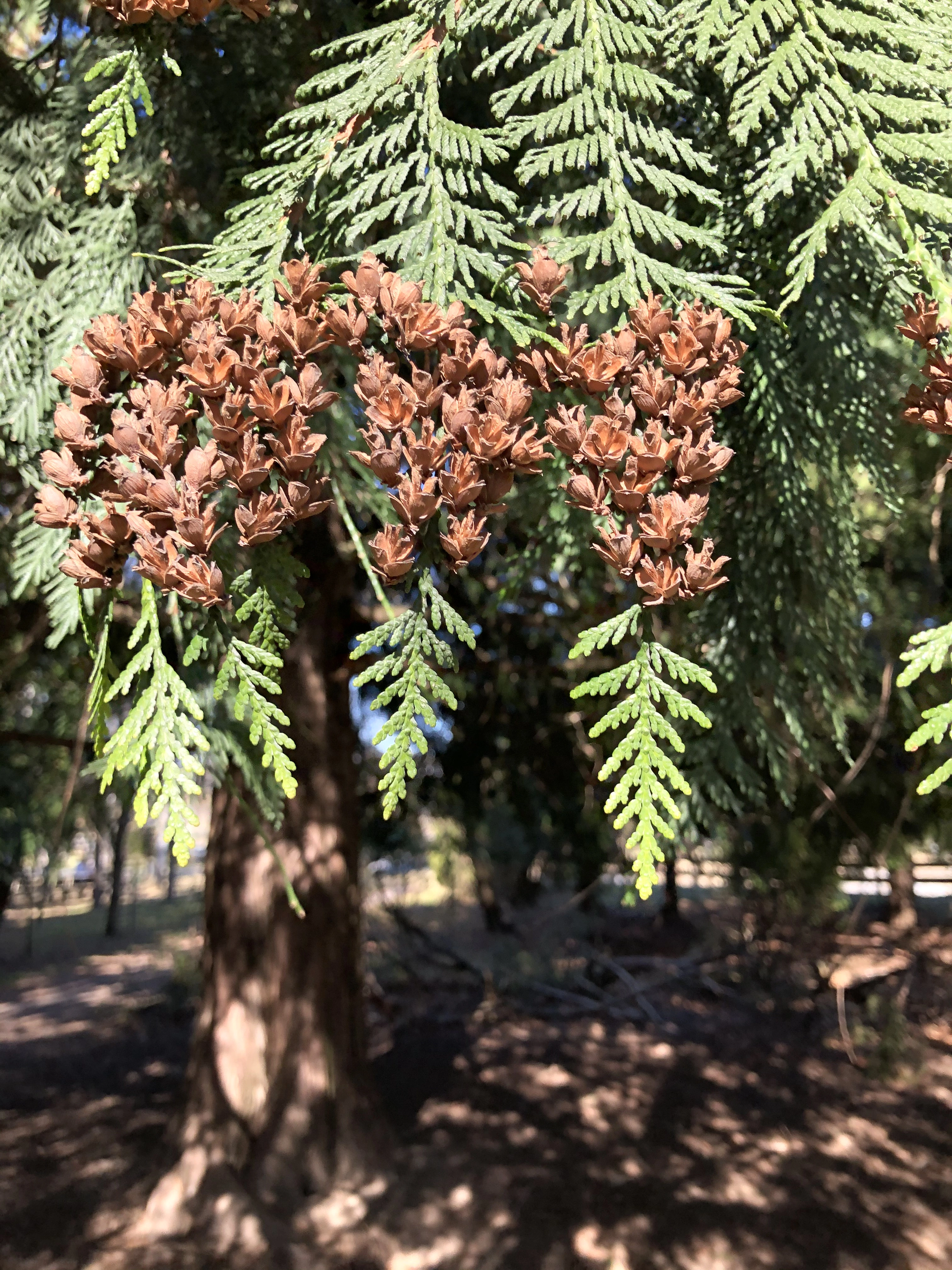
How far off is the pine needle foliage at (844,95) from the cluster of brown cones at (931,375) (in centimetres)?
15

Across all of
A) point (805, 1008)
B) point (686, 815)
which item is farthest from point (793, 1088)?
point (686, 815)

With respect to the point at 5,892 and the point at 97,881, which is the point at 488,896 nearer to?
the point at 5,892

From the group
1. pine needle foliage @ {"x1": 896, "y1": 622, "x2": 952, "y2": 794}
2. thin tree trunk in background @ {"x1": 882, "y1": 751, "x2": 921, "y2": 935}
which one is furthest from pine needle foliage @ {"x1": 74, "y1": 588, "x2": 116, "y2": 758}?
thin tree trunk in background @ {"x1": 882, "y1": 751, "x2": 921, "y2": 935}

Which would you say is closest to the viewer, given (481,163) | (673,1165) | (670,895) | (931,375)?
(931,375)

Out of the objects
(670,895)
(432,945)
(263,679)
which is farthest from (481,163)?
(670,895)

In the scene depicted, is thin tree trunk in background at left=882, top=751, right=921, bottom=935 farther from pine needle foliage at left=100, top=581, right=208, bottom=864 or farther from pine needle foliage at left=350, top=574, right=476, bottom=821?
pine needle foliage at left=100, top=581, right=208, bottom=864

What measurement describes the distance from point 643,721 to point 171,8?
114cm

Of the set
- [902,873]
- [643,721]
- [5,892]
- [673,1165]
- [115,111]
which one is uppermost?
[115,111]

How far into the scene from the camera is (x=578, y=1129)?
5.58 metres

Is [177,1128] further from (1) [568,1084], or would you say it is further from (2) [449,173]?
(2) [449,173]

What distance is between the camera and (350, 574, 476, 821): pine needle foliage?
1.06m

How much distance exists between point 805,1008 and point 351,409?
8.36m

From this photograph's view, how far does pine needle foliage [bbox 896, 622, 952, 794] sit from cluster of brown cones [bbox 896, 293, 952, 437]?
25 cm

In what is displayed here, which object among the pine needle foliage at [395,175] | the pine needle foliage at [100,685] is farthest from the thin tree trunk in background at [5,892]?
the pine needle foliage at [395,175]
